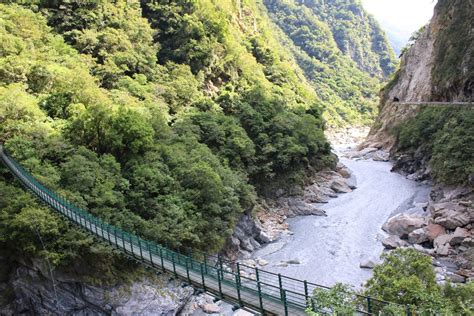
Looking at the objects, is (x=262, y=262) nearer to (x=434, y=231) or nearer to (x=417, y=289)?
(x=434, y=231)

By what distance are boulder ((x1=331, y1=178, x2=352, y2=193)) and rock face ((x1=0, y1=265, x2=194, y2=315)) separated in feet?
80.7

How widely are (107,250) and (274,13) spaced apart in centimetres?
13433

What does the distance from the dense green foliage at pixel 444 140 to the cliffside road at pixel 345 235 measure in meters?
3.72

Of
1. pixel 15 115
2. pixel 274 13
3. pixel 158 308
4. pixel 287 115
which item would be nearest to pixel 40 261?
pixel 158 308

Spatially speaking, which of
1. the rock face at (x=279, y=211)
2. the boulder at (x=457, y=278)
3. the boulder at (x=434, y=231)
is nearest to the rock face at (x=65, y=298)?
the rock face at (x=279, y=211)

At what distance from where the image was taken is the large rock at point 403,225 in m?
25.8

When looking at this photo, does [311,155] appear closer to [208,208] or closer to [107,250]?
[208,208]

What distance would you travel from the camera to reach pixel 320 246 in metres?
26.1

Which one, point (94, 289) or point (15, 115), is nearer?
point (94, 289)

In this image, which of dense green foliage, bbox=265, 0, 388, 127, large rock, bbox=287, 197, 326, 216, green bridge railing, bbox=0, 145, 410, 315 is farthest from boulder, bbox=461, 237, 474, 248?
dense green foliage, bbox=265, 0, 388, 127

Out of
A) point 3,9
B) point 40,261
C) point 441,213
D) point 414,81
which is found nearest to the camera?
point 40,261

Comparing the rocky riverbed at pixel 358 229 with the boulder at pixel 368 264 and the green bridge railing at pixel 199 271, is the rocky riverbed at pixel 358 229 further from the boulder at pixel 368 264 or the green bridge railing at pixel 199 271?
the green bridge railing at pixel 199 271

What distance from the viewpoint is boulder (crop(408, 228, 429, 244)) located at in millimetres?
24188

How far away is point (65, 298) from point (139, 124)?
1029 cm
